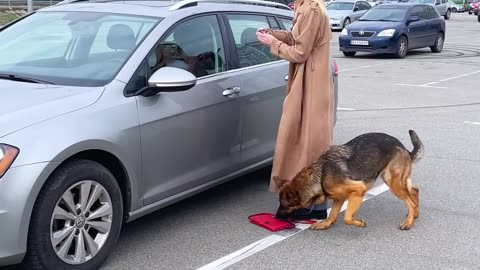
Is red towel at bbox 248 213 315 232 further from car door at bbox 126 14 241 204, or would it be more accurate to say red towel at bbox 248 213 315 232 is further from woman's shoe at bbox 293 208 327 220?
car door at bbox 126 14 241 204

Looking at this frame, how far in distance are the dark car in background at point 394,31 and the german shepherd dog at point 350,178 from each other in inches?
560

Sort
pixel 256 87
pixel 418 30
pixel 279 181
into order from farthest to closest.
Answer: pixel 418 30, pixel 256 87, pixel 279 181

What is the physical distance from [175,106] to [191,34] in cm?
Result: 72

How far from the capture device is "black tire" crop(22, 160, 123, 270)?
11.7 ft

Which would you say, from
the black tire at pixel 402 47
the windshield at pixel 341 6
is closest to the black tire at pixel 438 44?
the black tire at pixel 402 47

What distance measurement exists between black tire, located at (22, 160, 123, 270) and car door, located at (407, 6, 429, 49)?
54.5 ft

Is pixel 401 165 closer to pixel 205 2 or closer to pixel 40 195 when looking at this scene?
pixel 205 2

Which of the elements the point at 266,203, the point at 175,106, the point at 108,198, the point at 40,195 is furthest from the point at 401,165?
the point at 40,195

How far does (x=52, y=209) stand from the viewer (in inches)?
142

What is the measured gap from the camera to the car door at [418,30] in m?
19.4

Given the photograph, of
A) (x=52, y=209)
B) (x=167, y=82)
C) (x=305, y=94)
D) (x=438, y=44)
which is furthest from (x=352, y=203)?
(x=438, y=44)

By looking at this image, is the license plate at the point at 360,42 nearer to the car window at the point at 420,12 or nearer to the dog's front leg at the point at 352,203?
the car window at the point at 420,12

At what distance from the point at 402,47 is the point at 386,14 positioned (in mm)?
1415

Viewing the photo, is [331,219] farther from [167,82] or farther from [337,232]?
[167,82]
